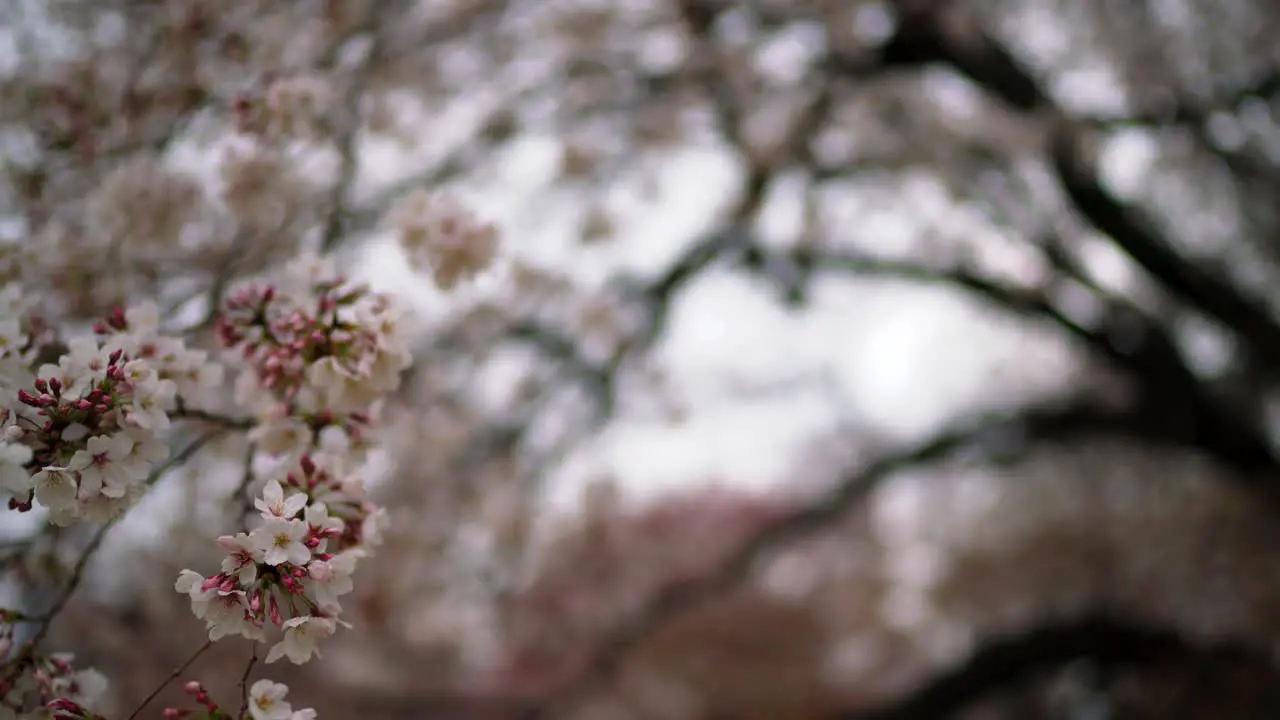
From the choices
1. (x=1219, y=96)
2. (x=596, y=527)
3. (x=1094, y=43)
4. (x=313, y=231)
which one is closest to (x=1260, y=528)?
(x=1219, y=96)

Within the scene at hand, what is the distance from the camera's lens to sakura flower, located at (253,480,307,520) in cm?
110

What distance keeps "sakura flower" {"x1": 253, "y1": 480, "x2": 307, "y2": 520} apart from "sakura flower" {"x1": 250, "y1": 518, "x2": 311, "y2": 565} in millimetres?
21

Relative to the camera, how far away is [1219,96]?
3949mm

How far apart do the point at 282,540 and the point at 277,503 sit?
0.19 feet

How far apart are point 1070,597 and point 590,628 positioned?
359 centimetres

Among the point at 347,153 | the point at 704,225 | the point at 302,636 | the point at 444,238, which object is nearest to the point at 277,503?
the point at 302,636

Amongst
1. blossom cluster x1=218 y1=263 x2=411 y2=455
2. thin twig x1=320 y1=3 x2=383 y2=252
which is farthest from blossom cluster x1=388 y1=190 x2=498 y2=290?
blossom cluster x1=218 y1=263 x2=411 y2=455

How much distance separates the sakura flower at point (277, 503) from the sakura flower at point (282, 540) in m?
0.02

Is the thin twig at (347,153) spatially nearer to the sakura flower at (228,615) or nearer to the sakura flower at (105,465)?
the sakura flower at (105,465)

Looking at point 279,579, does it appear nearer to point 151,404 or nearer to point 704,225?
point 151,404

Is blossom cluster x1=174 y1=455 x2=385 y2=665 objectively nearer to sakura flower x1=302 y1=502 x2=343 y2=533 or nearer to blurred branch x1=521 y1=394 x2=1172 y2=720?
sakura flower x1=302 y1=502 x2=343 y2=533

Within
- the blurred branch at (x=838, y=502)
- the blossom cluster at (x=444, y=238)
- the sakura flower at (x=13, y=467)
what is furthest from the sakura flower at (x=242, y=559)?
the blurred branch at (x=838, y=502)

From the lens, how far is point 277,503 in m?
1.12

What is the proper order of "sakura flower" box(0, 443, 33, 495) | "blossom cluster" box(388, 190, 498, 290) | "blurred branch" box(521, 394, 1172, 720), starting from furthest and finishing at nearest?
"blurred branch" box(521, 394, 1172, 720), "blossom cluster" box(388, 190, 498, 290), "sakura flower" box(0, 443, 33, 495)
